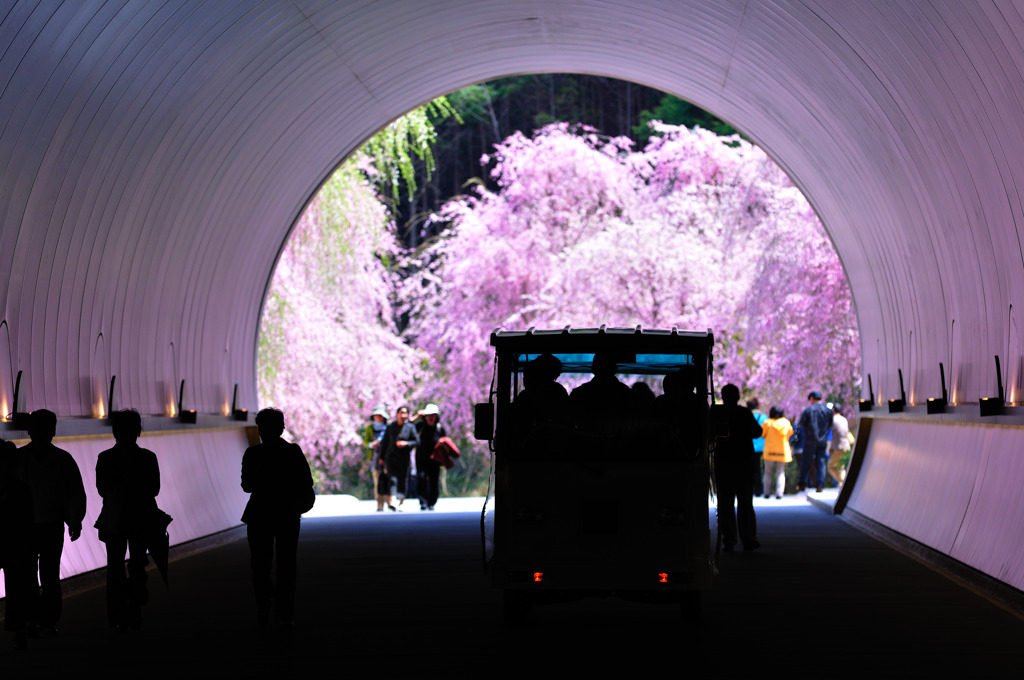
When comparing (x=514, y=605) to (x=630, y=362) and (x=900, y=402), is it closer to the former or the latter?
(x=630, y=362)

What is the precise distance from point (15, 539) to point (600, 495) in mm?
3946

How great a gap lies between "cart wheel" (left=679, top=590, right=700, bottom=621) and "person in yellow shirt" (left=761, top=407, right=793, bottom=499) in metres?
14.9

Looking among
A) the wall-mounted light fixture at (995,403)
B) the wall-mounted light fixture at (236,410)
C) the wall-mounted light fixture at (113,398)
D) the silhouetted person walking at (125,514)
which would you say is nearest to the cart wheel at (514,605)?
the silhouetted person walking at (125,514)

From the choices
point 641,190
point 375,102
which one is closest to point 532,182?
point 641,190

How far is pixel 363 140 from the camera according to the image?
73.7 ft

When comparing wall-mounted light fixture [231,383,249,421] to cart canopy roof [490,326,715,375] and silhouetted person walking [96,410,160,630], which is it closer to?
silhouetted person walking [96,410,160,630]

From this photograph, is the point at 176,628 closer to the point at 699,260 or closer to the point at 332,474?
the point at 699,260

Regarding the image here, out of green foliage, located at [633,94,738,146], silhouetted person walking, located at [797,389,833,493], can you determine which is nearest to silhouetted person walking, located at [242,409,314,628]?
silhouetted person walking, located at [797,389,833,493]

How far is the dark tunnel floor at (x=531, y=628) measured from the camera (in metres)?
9.07

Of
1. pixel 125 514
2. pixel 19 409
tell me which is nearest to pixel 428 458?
pixel 19 409

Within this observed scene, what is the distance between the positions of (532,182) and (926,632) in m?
30.3

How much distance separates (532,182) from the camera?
131ft

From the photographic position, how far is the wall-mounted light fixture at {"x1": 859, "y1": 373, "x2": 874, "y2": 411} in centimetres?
2202

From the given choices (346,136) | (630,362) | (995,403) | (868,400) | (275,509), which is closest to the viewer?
(275,509)
